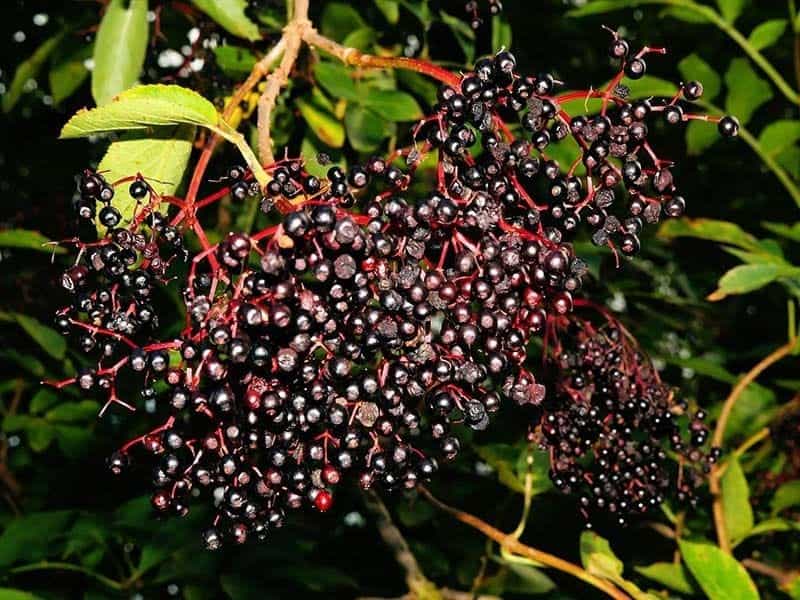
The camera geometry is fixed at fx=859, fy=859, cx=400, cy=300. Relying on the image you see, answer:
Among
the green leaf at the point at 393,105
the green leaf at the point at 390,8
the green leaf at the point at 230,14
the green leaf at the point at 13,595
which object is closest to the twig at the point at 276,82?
the green leaf at the point at 230,14

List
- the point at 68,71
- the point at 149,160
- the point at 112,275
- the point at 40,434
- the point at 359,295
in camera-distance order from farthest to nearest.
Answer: the point at 40,434, the point at 68,71, the point at 149,160, the point at 112,275, the point at 359,295

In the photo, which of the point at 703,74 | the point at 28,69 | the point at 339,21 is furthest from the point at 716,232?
the point at 28,69

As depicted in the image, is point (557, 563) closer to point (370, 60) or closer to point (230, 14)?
point (370, 60)

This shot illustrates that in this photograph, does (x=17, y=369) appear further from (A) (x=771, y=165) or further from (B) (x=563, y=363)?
(A) (x=771, y=165)

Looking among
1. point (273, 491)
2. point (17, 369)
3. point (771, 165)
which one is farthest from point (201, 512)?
point (771, 165)

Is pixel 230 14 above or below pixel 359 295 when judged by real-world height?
above
